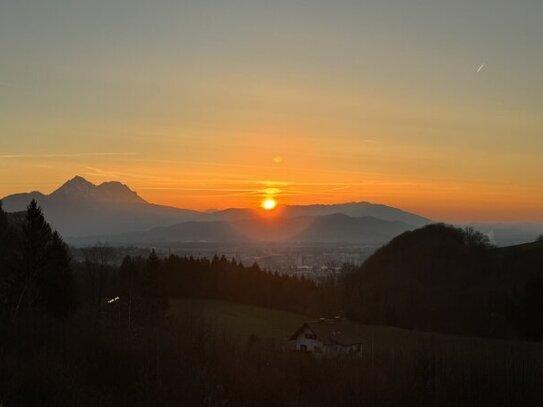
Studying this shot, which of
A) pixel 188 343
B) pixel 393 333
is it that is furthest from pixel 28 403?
pixel 393 333

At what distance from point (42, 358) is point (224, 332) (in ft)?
15.7

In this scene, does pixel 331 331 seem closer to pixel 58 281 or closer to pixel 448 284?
pixel 58 281

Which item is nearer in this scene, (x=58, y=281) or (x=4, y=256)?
(x=4, y=256)

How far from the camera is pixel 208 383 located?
850 cm

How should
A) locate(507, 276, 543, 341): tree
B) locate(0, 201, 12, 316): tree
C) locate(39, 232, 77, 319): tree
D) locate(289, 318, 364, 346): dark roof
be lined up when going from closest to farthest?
locate(0, 201, 12, 316): tree < locate(39, 232, 77, 319): tree < locate(507, 276, 543, 341): tree < locate(289, 318, 364, 346): dark roof

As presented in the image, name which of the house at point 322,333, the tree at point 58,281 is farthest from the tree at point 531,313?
the tree at point 58,281

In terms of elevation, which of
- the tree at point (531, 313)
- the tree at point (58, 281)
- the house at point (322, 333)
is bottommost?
the house at point (322, 333)

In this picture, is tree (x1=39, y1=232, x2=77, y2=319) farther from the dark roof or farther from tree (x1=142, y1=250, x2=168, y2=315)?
the dark roof

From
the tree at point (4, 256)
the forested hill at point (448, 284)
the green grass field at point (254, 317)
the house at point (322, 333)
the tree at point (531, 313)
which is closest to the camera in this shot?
the tree at point (4, 256)

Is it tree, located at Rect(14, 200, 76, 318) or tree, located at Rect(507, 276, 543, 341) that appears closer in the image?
tree, located at Rect(14, 200, 76, 318)

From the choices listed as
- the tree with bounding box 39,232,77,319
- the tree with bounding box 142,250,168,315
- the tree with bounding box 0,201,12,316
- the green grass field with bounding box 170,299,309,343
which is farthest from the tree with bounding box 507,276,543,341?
the tree with bounding box 0,201,12,316

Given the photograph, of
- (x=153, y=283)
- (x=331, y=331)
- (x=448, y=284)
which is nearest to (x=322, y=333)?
(x=331, y=331)

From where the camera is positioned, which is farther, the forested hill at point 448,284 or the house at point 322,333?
the forested hill at point 448,284

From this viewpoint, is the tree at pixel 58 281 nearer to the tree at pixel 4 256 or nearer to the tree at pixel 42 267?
the tree at pixel 42 267
